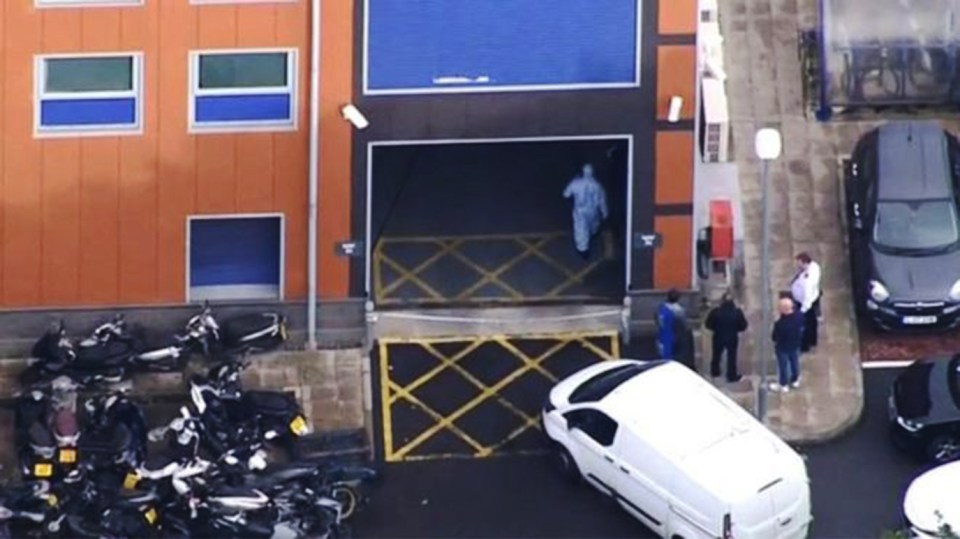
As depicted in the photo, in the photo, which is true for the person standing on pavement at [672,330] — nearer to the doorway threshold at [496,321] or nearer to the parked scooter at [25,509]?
the doorway threshold at [496,321]

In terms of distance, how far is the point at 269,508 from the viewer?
43156 millimetres

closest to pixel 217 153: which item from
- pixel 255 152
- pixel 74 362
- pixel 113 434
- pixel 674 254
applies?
pixel 255 152

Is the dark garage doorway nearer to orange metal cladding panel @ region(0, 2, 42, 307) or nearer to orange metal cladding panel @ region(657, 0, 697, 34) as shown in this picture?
orange metal cladding panel @ region(657, 0, 697, 34)

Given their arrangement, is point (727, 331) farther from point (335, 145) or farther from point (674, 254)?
point (335, 145)

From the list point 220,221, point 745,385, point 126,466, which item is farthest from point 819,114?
point 126,466

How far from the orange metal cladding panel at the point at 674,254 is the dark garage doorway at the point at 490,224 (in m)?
0.52

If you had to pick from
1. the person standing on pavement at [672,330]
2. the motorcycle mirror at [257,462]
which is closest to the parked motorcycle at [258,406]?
the motorcycle mirror at [257,462]

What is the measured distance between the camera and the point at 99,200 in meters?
47.0

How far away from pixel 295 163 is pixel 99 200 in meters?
2.58

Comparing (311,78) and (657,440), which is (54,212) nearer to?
(311,78)

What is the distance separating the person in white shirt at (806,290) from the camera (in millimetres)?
46812

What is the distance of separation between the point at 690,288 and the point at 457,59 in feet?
14.4

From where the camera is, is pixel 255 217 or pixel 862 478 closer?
pixel 862 478

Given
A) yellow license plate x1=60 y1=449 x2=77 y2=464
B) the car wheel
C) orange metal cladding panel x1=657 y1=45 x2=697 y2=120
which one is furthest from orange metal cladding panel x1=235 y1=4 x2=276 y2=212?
the car wheel
